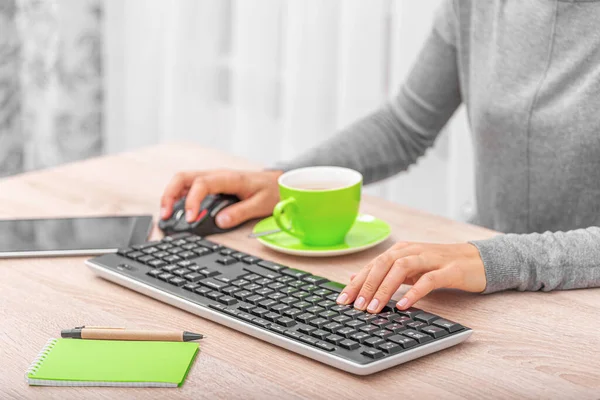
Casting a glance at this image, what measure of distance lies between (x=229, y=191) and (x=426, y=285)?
40 centimetres

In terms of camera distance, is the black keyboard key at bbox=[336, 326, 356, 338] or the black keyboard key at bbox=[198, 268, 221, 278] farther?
the black keyboard key at bbox=[198, 268, 221, 278]

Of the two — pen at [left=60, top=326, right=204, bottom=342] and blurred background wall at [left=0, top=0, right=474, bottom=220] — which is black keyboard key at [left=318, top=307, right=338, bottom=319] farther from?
blurred background wall at [left=0, top=0, right=474, bottom=220]

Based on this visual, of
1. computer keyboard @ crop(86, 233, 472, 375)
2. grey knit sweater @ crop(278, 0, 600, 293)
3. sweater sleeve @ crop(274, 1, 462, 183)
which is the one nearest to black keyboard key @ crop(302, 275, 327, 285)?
computer keyboard @ crop(86, 233, 472, 375)

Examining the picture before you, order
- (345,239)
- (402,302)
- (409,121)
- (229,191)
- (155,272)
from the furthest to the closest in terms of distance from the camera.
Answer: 1. (409,121)
2. (229,191)
3. (345,239)
4. (155,272)
5. (402,302)

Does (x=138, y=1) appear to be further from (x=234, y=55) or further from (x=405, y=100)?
(x=405, y=100)

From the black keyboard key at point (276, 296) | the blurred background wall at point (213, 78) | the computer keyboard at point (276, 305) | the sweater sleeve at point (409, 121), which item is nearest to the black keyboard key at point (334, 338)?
the computer keyboard at point (276, 305)

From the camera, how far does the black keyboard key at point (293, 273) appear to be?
0.98m

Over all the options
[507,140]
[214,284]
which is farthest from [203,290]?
[507,140]

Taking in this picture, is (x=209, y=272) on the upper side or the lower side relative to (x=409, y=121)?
lower

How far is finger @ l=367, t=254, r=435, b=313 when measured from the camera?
0.90 metres

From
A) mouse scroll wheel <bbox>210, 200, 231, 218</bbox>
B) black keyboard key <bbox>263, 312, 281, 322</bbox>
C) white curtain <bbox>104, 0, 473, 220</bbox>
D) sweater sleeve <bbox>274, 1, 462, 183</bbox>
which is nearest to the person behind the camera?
black keyboard key <bbox>263, 312, 281, 322</bbox>

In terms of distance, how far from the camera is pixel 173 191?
1.24 m

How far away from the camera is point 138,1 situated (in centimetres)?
259

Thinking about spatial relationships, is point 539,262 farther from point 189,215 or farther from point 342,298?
point 189,215
